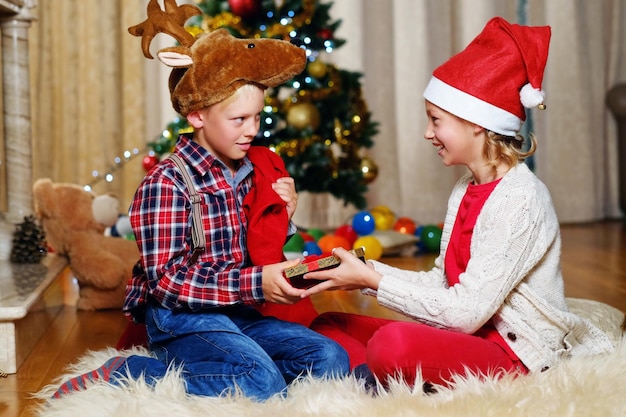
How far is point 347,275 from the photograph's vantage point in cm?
176

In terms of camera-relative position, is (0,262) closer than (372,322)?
No

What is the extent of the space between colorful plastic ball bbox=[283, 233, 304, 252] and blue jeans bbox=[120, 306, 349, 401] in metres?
1.55

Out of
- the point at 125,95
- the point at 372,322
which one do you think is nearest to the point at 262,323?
the point at 372,322

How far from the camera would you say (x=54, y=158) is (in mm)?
4641

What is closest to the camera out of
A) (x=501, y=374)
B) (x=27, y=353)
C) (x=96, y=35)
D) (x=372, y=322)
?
(x=501, y=374)

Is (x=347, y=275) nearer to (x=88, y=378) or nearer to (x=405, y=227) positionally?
(x=88, y=378)

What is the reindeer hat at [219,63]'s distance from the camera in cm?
183

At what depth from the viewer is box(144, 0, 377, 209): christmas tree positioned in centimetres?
379

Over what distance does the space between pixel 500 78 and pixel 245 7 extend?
215cm

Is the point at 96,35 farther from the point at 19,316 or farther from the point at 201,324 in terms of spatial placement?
the point at 201,324

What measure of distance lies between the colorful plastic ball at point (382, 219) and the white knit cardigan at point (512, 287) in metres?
2.27

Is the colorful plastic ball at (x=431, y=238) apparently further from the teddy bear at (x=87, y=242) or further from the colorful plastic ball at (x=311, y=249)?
the teddy bear at (x=87, y=242)

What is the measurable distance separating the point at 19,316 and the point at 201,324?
56 centimetres

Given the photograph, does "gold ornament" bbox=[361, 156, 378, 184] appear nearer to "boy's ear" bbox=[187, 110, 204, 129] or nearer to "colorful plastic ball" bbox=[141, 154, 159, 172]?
"colorful plastic ball" bbox=[141, 154, 159, 172]
